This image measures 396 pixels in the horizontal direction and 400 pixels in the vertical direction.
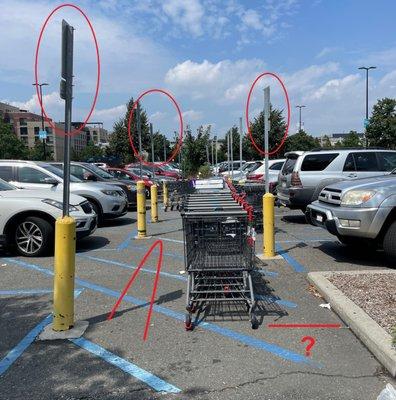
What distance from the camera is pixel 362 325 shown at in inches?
180

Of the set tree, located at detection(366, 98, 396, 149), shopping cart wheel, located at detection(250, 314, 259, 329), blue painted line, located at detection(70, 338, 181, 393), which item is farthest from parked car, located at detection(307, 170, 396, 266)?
tree, located at detection(366, 98, 396, 149)

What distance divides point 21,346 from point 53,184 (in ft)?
26.2

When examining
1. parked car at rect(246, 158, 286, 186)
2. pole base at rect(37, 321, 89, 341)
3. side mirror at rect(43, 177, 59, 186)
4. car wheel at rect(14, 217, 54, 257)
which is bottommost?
pole base at rect(37, 321, 89, 341)

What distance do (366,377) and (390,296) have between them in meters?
1.84

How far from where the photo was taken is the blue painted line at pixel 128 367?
146 inches

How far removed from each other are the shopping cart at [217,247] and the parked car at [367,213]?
8.53 feet

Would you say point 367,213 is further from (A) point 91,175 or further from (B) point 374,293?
(A) point 91,175

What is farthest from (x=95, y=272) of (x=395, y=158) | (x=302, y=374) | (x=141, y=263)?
(x=395, y=158)

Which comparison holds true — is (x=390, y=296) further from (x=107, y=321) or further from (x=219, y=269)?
(x=107, y=321)

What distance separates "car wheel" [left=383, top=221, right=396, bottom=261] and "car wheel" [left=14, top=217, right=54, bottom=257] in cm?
556

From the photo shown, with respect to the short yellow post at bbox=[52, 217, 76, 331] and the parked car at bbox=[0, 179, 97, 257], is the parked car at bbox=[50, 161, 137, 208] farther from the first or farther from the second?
the short yellow post at bbox=[52, 217, 76, 331]

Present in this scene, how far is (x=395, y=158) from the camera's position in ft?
41.5

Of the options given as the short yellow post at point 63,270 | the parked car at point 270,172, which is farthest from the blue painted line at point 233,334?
the parked car at point 270,172

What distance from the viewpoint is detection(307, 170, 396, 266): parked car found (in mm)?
7262
